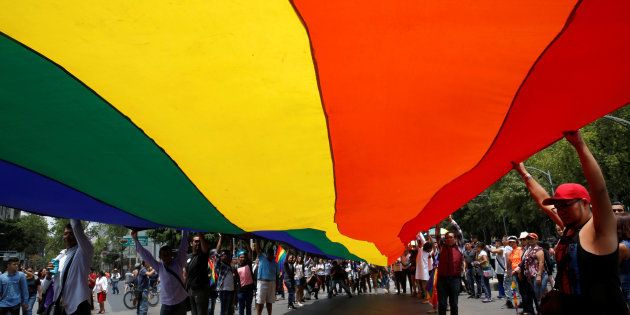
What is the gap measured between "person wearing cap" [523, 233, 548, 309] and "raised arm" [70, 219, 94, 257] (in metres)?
6.50

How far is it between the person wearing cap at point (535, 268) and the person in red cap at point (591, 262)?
5.68 m

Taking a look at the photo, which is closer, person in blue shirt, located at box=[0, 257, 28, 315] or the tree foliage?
person in blue shirt, located at box=[0, 257, 28, 315]

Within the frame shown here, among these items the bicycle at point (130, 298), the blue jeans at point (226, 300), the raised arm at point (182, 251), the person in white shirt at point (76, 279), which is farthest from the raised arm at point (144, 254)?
the bicycle at point (130, 298)

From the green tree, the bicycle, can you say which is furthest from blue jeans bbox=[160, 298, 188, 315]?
the green tree

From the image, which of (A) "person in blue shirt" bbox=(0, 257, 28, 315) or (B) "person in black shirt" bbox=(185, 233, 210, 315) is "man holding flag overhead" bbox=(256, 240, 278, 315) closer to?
(B) "person in black shirt" bbox=(185, 233, 210, 315)

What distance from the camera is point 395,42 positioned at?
6.59 ft

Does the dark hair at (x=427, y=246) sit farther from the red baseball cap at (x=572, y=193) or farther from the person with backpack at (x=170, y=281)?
the red baseball cap at (x=572, y=193)

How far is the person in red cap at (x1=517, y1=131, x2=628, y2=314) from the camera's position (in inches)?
79.1

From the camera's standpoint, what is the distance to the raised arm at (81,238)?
451 cm

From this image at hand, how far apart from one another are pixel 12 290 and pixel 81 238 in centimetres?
610

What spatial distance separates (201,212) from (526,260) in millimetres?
6333

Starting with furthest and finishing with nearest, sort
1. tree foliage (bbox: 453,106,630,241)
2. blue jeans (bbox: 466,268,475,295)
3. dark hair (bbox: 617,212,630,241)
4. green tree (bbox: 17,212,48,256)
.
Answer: green tree (bbox: 17,212,48,256) → tree foliage (bbox: 453,106,630,241) → blue jeans (bbox: 466,268,475,295) → dark hair (bbox: 617,212,630,241)

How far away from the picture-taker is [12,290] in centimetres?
901

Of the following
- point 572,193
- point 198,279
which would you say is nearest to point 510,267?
point 198,279
